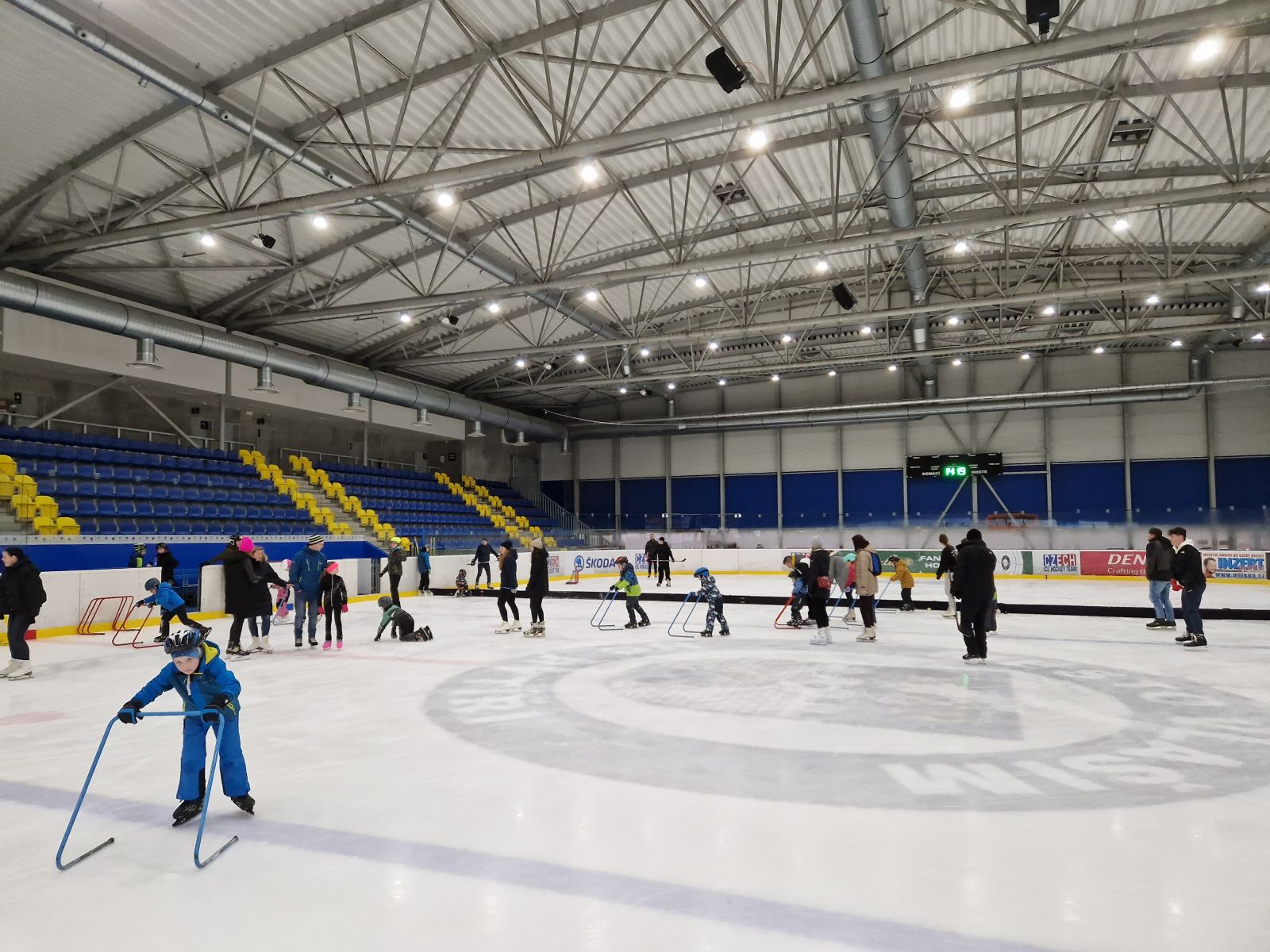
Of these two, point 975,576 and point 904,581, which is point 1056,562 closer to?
point 904,581

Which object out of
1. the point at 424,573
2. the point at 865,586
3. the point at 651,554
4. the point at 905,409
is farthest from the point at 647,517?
the point at 865,586

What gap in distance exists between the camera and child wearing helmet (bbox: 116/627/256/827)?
13.5ft

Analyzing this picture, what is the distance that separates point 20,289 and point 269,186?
19.0 feet

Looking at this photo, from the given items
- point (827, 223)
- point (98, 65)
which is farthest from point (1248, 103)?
point (98, 65)

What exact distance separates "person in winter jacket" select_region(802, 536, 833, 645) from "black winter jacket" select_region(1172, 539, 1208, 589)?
4597 mm

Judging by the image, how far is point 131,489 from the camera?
1781 cm

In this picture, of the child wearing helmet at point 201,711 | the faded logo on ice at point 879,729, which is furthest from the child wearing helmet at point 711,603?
the child wearing helmet at point 201,711

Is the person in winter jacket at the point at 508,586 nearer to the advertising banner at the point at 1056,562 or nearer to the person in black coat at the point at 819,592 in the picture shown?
the person in black coat at the point at 819,592

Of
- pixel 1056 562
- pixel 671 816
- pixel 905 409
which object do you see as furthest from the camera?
pixel 905 409

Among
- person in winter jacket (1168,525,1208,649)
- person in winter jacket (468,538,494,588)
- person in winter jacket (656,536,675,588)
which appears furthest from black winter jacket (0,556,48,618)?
person in winter jacket (656,536,675,588)

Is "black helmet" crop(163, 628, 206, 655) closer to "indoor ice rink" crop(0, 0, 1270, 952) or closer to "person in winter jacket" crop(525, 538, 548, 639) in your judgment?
"indoor ice rink" crop(0, 0, 1270, 952)

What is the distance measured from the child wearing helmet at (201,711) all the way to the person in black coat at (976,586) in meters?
7.71

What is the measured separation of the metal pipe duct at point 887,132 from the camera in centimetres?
939

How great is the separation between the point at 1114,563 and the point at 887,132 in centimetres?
1827
